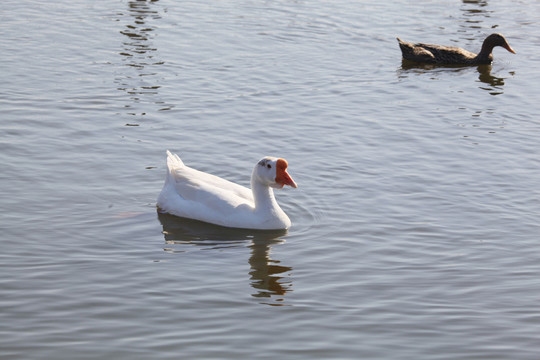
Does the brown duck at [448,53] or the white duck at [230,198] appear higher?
the brown duck at [448,53]

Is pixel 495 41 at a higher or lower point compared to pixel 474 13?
lower

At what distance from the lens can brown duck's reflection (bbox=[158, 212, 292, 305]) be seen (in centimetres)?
973

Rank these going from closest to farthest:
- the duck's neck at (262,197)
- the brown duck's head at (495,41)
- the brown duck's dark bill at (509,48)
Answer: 1. the duck's neck at (262,197)
2. the brown duck's head at (495,41)
3. the brown duck's dark bill at (509,48)

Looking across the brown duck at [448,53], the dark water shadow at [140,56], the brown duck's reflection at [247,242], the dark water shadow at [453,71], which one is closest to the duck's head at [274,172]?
the brown duck's reflection at [247,242]

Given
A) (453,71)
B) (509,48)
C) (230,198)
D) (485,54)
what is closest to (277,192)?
(230,198)

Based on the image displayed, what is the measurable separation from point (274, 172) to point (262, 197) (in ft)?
1.33

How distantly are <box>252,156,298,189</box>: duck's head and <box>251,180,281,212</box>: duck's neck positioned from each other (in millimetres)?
115

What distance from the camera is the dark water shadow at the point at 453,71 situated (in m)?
20.0

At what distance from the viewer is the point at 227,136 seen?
48.8 ft

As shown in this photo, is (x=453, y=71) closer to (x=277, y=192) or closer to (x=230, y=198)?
(x=277, y=192)

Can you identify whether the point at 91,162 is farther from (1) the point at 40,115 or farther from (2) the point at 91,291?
(2) the point at 91,291

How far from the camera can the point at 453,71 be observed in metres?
21.3

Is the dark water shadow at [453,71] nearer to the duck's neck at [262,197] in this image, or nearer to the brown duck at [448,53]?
the brown duck at [448,53]

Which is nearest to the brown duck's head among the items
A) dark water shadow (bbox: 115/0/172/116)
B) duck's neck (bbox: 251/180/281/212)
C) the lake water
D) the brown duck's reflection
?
the lake water
